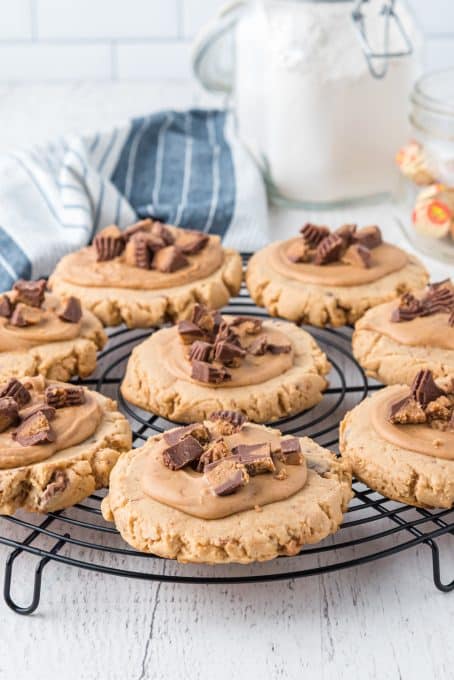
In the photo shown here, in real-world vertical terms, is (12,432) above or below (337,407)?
above

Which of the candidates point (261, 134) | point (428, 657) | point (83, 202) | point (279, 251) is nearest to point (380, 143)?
point (261, 134)

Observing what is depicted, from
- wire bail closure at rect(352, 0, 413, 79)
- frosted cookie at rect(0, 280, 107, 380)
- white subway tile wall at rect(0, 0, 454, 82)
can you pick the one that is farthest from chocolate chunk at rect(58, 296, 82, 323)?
white subway tile wall at rect(0, 0, 454, 82)

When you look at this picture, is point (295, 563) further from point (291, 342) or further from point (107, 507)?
point (291, 342)

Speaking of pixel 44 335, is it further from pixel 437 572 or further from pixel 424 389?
pixel 437 572

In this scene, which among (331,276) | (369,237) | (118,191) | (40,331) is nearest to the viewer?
(40,331)

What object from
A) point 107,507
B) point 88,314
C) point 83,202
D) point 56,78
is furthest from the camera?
point 56,78

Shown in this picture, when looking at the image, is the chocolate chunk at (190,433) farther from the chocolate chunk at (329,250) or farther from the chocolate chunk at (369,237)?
the chocolate chunk at (369,237)

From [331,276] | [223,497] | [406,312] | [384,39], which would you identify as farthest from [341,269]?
[223,497]
